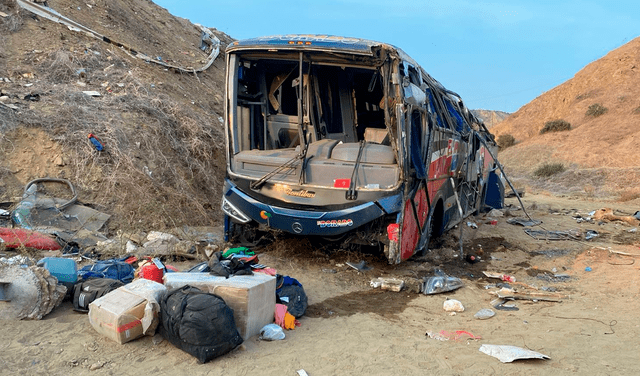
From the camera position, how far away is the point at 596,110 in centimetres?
3497

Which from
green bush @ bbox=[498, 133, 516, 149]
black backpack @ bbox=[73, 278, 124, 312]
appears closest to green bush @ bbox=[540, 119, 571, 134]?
green bush @ bbox=[498, 133, 516, 149]

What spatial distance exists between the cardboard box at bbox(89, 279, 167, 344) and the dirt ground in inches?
3.9

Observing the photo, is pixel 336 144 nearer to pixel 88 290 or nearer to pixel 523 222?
pixel 88 290

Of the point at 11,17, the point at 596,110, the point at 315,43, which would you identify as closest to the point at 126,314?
the point at 315,43

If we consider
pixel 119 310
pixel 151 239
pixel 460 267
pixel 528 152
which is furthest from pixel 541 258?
pixel 528 152

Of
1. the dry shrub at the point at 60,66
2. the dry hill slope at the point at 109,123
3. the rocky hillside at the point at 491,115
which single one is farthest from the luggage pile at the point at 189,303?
the rocky hillside at the point at 491,115

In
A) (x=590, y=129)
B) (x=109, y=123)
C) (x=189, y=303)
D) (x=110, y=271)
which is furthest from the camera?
(x=590, y=129)

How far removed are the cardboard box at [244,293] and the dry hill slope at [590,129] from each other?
70.2 ft

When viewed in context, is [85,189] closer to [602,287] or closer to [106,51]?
[106,51]

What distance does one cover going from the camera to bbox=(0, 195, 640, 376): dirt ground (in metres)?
3.78

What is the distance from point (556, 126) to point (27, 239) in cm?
3586

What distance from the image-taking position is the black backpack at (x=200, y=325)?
3.72m

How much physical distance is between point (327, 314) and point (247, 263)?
950 millimetres

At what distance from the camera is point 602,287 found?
630 cm
